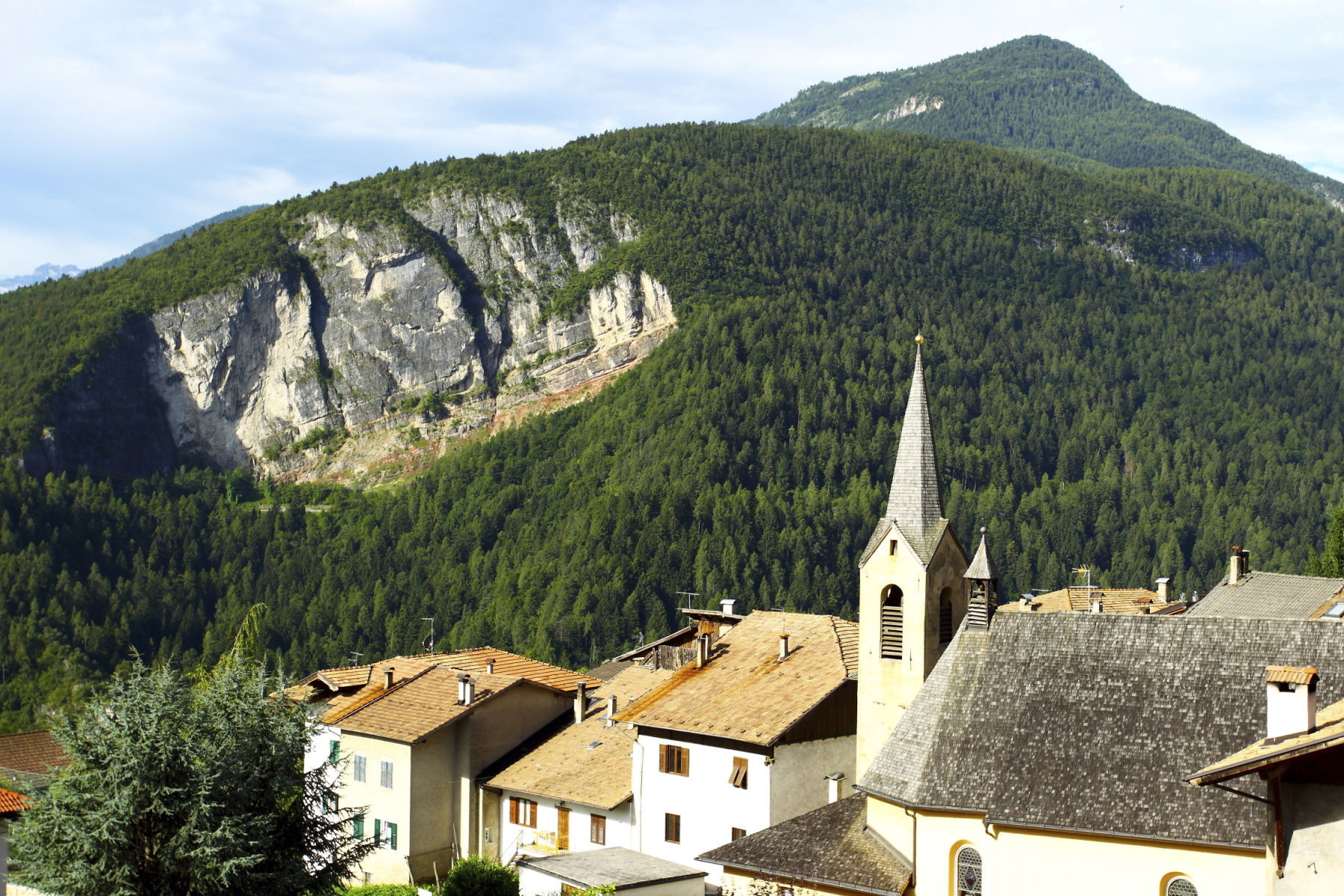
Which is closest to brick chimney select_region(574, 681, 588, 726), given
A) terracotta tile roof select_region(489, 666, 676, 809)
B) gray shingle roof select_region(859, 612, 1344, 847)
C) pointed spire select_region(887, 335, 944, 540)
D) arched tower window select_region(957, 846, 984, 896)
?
terracotta tile roof select_region(489, 666, 676, 809)

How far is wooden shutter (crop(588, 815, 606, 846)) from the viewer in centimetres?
5156

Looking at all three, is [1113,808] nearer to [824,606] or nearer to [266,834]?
[266,834]

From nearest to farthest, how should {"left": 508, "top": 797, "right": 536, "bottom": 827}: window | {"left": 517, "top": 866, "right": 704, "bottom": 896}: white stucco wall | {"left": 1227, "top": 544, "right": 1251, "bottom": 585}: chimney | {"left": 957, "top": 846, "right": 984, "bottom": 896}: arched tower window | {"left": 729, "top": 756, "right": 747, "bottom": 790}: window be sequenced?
1. {"left": 957, "top": 846, "right": 984, "bottom": 896}: arched tower window
2. {"left": 517, "top": 866, "right": 704, "bottom": 896}: white stucco wall
3. {"left": 729, "top": 756, "right": 747, "bottom": 790}: window
4. {"left": 508, "top": 797, "right": 536, "bottom": 827}: window
5. {"left": 1227, "top": 544, "right": 1251, "bottom": 585}: chimney

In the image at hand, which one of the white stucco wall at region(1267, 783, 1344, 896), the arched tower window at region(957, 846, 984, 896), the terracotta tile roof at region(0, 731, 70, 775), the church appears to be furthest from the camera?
the terracotta tile roof at region(0, 731, 70, 775)

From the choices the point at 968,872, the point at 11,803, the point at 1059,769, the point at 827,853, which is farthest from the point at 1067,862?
the point at 11,803

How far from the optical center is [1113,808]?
1313 inches

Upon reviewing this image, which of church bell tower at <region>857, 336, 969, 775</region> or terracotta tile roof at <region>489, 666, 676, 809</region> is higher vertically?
church bell tower at <region>857, 336, 969, 775</region>

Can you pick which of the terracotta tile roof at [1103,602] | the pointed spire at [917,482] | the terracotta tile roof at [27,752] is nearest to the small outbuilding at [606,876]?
the pointed spire at [917,482]

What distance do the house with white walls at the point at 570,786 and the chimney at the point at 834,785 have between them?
23.3ft

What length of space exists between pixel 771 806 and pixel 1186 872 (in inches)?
680

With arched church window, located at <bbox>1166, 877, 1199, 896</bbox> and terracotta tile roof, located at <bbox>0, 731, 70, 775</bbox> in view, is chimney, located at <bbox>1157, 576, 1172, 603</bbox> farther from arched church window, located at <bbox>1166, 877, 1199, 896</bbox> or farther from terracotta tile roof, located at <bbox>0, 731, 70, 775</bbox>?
terracotta tile roof, located at <bbox>0, 731, 70, 775</bbox>

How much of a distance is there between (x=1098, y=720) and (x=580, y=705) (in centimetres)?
2748

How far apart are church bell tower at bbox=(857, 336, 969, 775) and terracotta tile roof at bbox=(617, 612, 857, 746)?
15.9 feet

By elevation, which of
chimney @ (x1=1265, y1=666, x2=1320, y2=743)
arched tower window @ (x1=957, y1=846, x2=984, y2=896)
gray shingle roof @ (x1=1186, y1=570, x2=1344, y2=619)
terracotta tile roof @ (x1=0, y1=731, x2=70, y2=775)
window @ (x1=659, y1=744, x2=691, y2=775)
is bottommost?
terracotta tile roof @ (x1=0, y1=731, x2=70, y2=775)
